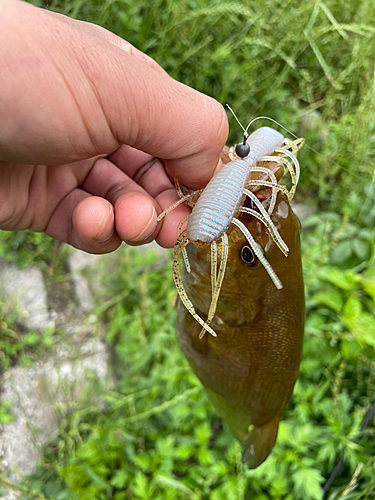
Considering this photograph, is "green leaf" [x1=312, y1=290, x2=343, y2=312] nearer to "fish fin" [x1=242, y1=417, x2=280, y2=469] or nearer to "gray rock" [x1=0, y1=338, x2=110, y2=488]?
"fish fin" [x1=242, y1=417, x2=280, y2=469]

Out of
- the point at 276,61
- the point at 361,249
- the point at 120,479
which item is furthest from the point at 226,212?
the point at 276,61

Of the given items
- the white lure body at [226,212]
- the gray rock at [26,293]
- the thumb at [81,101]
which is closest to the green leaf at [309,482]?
the white lure body at [226,212]

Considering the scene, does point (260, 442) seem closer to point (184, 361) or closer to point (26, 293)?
point (184, 361)

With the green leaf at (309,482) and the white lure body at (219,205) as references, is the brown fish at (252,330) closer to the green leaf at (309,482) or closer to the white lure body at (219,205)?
the white lure body at (219,205)

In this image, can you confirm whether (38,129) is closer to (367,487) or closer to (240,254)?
(240,254)

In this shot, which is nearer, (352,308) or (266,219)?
(266,219)

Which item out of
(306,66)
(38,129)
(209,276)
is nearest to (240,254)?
(209,276)
